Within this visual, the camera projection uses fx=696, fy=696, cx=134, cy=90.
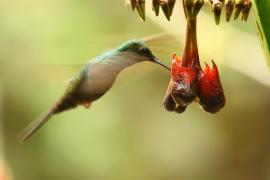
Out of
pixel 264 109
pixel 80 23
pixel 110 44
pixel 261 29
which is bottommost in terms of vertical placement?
pixel 264 109

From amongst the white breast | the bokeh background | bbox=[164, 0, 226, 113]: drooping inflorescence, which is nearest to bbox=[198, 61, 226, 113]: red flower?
bbox=[164, 0, 226, 113]: drooping inflorescence

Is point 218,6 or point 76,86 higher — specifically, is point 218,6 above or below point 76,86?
above

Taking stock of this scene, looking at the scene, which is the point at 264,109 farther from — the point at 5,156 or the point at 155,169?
the point at 5,156

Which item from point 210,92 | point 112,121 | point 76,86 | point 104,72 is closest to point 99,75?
point 104,72

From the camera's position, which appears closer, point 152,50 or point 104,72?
point 152,50

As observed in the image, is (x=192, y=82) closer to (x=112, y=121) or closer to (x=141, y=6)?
(x=141, y=6)

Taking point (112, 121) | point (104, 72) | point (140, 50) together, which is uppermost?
point (140, 50)

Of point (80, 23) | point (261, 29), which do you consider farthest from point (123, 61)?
point (80, 23)
